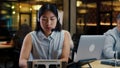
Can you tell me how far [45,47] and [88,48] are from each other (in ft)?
1.60

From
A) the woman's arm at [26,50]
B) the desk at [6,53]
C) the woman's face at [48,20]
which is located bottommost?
the desk at [6,53]

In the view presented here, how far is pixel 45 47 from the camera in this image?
12.0 feet

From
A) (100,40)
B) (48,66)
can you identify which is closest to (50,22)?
(100,40)

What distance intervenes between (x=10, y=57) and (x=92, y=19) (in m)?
2.75

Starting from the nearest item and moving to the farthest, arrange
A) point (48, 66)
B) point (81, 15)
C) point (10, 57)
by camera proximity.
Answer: point (48, 66), point (10, 57), point (81, 15)

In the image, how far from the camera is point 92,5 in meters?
9.99

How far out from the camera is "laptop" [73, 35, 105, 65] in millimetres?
3635

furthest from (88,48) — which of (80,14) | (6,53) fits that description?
(80,14)

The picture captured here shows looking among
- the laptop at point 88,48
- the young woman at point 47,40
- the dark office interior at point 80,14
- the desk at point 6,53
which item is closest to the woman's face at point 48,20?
the young woman at point 47,40

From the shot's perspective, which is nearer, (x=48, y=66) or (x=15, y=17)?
(x=48, y=66)

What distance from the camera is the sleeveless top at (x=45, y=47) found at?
366cm

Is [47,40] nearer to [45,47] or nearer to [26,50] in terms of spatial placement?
[45,47]

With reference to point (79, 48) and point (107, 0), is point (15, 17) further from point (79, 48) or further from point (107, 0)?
point (79, 48)

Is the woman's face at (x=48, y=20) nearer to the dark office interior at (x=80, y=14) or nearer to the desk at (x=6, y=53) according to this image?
the desk at (x=6, y=53)
